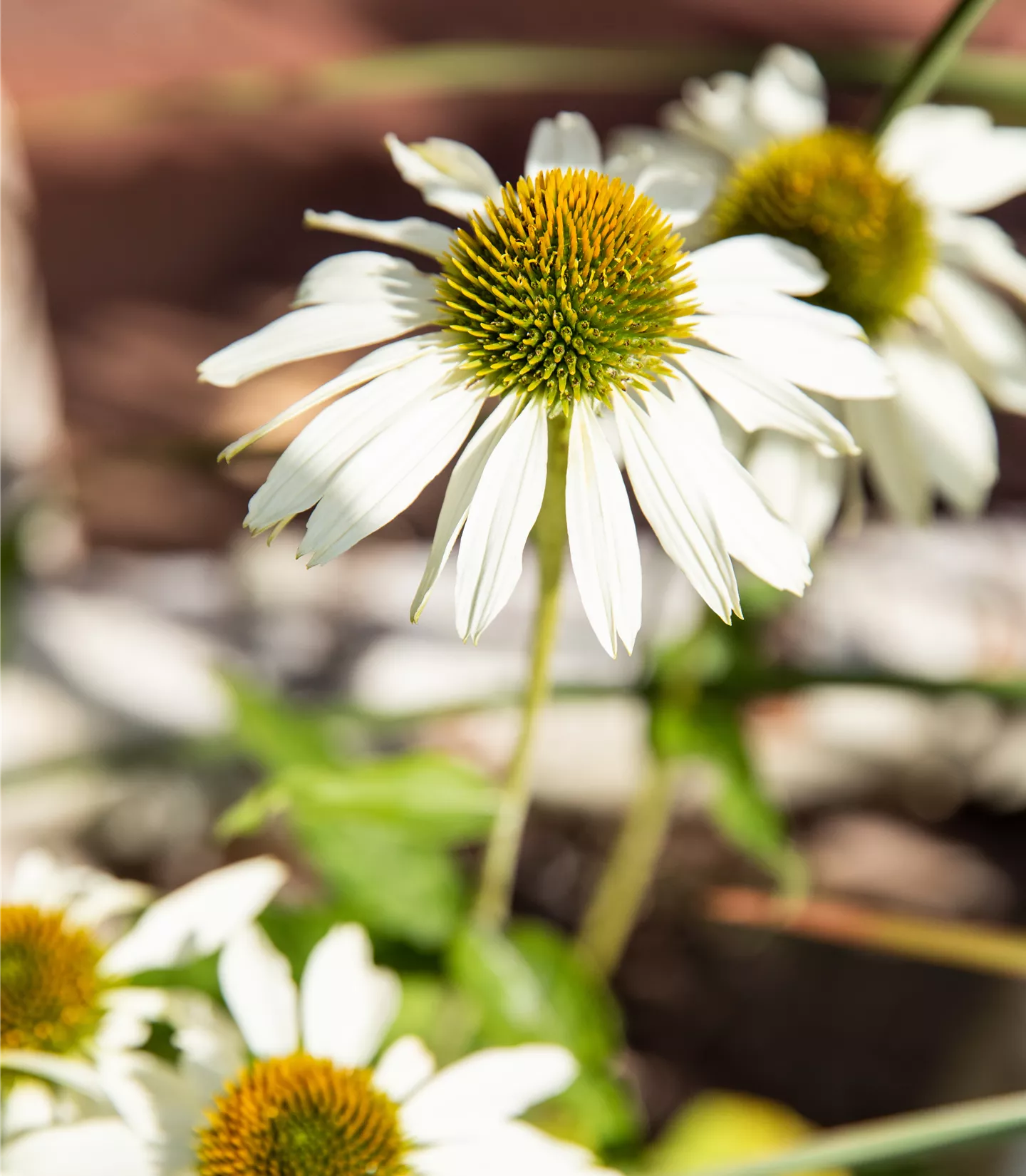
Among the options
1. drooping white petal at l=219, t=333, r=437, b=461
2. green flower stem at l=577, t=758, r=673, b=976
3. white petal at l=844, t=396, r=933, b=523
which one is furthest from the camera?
green flower stem at l=577, t=758, r=673, b=976

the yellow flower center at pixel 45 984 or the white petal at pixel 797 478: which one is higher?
the white petal at pixel 797 478

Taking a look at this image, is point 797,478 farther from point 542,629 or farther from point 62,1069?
point 62,1069

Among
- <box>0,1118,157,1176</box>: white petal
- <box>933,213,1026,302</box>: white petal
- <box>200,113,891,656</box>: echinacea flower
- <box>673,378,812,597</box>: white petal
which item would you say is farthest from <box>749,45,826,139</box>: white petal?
<box>0,1118,157,1176</box>: white petal

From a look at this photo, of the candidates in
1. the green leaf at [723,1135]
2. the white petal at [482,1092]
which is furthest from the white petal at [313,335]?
the green leaf at [723,1135]

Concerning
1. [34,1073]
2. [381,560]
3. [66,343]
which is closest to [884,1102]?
[381,560]

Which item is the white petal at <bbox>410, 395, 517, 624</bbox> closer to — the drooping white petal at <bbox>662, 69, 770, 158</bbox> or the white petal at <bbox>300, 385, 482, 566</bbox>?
the white petal at <bbox>300, 385, 482, 566</bbox>

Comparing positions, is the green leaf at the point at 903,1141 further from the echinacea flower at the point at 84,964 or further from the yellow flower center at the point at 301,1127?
the echinacea flower at the point at 84,964
